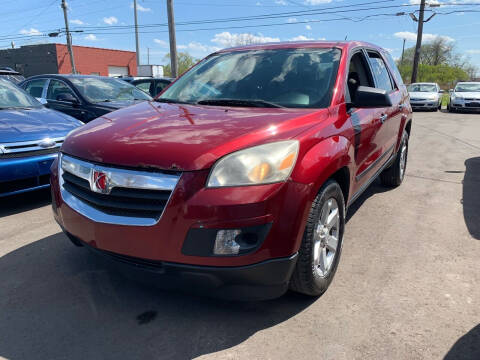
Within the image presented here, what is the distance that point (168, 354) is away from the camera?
6.76 ft

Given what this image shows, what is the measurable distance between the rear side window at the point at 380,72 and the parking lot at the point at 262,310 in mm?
1595

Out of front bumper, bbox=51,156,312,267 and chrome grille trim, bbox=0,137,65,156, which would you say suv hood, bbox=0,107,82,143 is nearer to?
chrome grille trim, bbox=0,137,65,156

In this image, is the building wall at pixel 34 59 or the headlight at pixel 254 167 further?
the building wall at pixel 34 59

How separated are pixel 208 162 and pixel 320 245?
97 centimetres

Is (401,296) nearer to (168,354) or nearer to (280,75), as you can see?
(168,354)

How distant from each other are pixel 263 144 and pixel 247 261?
2.11 feet

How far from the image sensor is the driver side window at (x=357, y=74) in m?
3.22

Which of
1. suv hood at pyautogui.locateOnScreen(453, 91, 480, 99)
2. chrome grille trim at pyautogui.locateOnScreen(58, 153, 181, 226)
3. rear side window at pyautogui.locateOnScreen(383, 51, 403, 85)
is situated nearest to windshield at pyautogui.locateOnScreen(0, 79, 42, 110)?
chrome grille trim at pyautogui.locateOnScreen(58, 153, 181, 226)

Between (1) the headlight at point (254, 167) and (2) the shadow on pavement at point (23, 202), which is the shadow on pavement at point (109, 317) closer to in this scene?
(1) the headlight at point (254, 167)

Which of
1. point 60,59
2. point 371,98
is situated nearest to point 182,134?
point 371,98

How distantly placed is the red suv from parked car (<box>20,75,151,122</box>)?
364 cm

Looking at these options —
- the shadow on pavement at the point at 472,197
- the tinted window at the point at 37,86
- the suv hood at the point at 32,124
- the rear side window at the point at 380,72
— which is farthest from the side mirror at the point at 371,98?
the tinted window at the point at 37,86

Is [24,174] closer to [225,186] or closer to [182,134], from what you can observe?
[182,134]

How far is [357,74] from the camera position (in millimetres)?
3576
